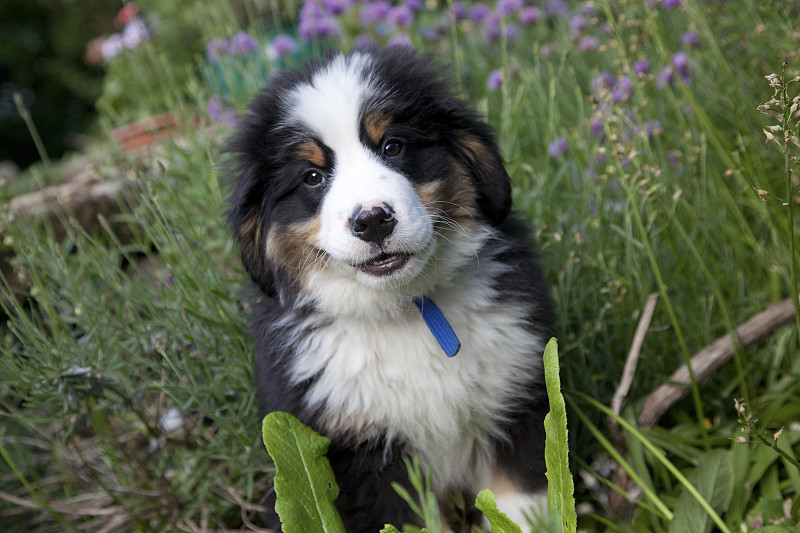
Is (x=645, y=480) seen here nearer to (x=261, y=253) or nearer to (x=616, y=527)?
(x=616, y=527)

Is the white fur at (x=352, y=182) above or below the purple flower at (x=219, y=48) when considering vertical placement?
below

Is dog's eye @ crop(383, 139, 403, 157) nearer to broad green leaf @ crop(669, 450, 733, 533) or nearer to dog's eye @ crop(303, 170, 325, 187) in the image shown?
dog's eye @ crop(303, 170, 325, 187)

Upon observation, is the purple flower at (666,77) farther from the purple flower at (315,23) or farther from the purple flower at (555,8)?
→ the purple flower at (315,23)

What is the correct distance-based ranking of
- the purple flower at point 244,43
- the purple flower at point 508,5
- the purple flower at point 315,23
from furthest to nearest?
the purple flower at point 508,5
the purple flower at point 315,23
the purple flower at point 244,43

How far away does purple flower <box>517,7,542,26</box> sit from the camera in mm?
4152

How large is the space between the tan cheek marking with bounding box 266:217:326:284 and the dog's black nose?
0.24 metres

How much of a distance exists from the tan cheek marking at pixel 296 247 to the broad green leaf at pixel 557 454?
0.81 meters

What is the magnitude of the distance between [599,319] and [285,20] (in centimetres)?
606

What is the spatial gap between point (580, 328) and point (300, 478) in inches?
54.0

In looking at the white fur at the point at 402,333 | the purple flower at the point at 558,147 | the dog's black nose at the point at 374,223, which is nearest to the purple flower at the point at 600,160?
the purple flower at the point at 558,147

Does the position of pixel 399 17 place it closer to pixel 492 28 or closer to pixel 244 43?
pixel 492 28

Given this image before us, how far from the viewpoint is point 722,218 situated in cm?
295

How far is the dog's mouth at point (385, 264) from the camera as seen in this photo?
2020mm

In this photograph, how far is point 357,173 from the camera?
204 cm
